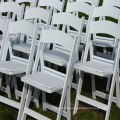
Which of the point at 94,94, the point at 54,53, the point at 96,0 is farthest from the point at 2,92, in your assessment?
the point at 96,0

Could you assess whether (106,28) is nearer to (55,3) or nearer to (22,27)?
(22,27)

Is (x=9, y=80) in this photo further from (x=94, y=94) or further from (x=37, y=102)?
(x=94, y=94)

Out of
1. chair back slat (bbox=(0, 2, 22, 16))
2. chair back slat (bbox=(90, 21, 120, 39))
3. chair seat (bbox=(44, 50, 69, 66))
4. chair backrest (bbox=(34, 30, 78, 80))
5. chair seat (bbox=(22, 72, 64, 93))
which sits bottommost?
chair seat (bbox=(22, 72, 64, 93))

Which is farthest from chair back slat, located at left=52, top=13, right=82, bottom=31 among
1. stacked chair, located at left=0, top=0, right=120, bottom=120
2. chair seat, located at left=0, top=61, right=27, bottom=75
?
chair seat, located at left=0, top=61, right=27, bottom=75

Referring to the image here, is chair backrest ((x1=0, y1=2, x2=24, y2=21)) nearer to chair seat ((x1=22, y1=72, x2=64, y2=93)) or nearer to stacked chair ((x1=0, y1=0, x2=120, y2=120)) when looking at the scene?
stacked chair ((x1=0, y1=0, x2=120, y2=120))

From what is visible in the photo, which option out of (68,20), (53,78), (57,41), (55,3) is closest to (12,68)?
(53,78)

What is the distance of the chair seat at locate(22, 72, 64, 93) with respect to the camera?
366 cm

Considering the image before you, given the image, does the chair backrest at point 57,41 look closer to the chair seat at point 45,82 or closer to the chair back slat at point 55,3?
the chair seat at point 45,82

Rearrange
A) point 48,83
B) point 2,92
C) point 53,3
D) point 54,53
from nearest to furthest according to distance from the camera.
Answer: point 48,83
point 54,53
point 2,92
point 53,3

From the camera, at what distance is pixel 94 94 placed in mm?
4965

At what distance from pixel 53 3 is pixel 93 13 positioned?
1.33 m

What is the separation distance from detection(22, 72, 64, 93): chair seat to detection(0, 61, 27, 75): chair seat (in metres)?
0.27

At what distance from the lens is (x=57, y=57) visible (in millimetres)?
4520

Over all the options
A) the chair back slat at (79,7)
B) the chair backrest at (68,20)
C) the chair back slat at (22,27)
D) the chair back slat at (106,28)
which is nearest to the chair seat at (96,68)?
the chair back slat at (106,28)
